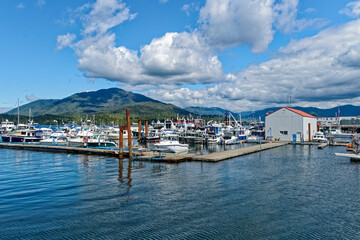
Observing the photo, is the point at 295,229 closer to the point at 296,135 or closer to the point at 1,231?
the point at 1,231

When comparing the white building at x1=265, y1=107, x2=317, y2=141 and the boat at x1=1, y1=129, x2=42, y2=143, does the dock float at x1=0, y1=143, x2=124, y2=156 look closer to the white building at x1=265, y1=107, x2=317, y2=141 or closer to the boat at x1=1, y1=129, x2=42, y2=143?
the boat at x1=1, y1=129, x2=42, y2=143

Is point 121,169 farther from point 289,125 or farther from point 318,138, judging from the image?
point 318,138

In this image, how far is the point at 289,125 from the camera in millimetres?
82438

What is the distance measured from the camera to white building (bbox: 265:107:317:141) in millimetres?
80688

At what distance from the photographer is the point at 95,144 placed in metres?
65.8

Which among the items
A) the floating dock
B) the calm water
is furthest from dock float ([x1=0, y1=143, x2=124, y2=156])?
the calm water

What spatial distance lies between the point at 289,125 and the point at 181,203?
6981 cm

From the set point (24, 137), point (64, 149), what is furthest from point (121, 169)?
point (24, 137)

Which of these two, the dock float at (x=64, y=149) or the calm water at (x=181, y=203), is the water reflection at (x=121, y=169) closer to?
the calm water at (x=181, y=203)

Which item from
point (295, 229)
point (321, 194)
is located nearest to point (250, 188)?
point (321, 194)

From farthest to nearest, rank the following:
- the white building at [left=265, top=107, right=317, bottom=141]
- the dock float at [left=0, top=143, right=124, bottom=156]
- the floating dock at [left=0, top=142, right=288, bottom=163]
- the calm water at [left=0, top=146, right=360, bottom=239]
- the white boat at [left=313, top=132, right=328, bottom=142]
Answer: the white building at [left=265, top=107, right=317, bottom=141]
the white boat at [left=313, top=132, right=328, bottom=142]
the dock float at [left=0, top=143, right=124, bottom=156]
the floating dock at [left=0, top=142, right=288, bottom=163]
the calm water at [left=0, top=146, right=360, bottom=239]

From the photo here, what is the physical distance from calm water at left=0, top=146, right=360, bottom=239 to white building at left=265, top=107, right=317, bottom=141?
4467cm

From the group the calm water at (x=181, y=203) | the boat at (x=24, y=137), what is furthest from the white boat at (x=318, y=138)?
the boat at (x=24, y=137)

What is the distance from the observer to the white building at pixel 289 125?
80688 mm
